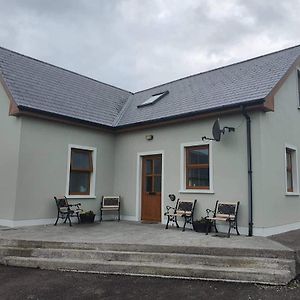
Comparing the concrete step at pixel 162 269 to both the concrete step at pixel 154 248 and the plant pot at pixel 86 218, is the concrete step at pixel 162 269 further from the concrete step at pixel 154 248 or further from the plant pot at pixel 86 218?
the plant pot at pixel 86 218

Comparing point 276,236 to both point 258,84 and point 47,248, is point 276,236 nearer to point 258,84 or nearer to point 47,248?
point 258,84

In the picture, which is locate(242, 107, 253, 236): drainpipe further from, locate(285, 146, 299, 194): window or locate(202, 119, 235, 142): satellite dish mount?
locate(285, 146, 299, 194): window

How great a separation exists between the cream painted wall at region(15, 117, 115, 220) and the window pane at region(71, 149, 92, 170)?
348 millimetres

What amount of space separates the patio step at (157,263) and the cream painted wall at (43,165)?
2.68 metres

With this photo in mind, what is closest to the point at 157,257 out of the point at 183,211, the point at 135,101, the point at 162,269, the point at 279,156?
the point at 162,269

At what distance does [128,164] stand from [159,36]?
6.97m

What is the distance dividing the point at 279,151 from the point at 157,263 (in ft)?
17.4

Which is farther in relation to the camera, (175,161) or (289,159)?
(289,159)

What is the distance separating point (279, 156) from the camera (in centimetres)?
918

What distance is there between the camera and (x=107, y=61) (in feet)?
72.4

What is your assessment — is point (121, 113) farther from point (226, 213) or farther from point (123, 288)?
point (123, 288)

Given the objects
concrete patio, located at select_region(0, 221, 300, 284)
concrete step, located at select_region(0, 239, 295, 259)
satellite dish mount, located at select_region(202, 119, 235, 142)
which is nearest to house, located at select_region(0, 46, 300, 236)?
satellite dish mount, located at select_region(202, 119, 235, 142)

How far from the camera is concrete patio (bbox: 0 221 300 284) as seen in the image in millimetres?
5605

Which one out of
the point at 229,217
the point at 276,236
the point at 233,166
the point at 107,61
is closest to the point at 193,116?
the point at 233,166
